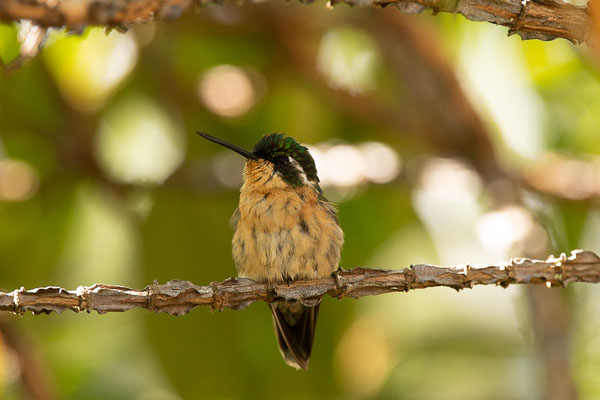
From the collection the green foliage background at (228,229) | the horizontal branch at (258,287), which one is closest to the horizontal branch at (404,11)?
the horizontal branch at (258,287)

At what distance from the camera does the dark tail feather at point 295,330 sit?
122 inches

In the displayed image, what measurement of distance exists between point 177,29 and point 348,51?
3.80ft

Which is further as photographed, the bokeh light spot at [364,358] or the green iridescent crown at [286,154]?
the bokeh light spot at [364,358]

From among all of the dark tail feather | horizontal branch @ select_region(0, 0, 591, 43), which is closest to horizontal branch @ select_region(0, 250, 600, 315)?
horizontal branch @ select_region(0, 0, 591, 43)

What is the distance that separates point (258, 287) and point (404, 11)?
2.38 ft

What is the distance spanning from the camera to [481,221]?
12.0ft

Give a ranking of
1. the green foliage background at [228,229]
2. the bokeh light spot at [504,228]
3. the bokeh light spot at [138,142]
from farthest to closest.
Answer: the bokeh light spot at [138,142] < the green foliage background at [228,229] < the bokeh light spot at [504,228]

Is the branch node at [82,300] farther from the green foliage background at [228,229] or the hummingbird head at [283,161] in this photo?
the green foliage background at [228,229]

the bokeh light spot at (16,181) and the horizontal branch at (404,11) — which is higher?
the bokeh light spot at (16,181)

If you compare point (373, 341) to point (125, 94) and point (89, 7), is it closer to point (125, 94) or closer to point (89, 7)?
point (125, 94)

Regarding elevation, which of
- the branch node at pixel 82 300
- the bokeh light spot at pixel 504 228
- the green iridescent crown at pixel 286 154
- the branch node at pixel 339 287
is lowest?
the branch node at pixel 82 300

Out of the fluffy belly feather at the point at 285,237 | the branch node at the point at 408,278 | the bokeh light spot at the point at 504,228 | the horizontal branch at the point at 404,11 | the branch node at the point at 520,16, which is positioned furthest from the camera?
the bokeh light spot at the point at 504,228

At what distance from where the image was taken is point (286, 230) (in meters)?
2.96

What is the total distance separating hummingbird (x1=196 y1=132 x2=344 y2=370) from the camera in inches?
114
